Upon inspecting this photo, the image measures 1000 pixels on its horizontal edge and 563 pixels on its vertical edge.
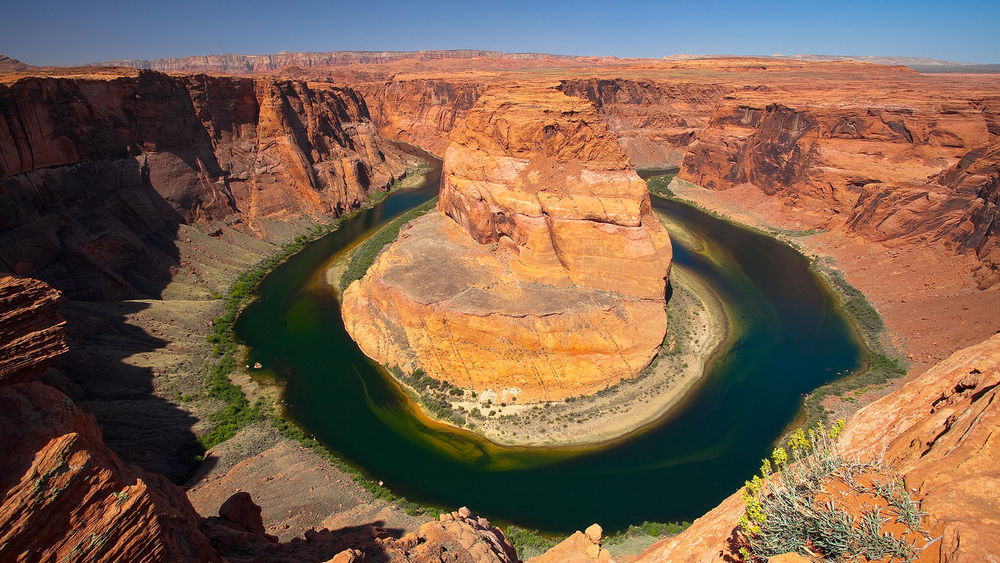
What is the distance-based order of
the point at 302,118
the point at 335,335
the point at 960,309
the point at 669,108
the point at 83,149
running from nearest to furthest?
the point at 960,309, the point at 335,335, the point at 83,149, the point at 302,118, the point at 669,108

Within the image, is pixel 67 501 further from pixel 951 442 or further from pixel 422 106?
pixel 422 106

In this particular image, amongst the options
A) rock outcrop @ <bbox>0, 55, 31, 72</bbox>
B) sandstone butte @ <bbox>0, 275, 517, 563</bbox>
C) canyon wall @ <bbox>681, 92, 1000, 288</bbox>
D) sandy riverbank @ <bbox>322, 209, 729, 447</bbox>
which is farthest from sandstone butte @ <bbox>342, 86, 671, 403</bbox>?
rock outcrop @ <bbox>0, 55, 31, 72</bbox>

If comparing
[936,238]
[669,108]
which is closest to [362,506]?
[936,238]

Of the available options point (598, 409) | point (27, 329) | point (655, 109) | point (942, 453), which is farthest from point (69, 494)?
point (655, 109)

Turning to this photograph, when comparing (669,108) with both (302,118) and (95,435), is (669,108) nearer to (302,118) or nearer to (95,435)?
(302,118)

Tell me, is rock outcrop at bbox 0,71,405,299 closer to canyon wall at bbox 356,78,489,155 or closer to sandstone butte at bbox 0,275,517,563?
sandstone butte at bbox 0,275,517,563

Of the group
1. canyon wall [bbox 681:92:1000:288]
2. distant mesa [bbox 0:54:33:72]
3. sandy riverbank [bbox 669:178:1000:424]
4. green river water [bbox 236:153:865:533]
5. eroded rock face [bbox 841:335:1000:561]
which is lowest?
green river water [bbox 236:153:865:533]
